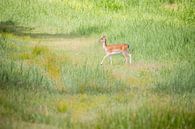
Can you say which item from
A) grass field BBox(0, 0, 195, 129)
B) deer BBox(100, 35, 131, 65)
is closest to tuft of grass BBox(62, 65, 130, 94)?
grass field BBox(0, 0, 195, 129)

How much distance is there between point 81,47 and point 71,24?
0.29m

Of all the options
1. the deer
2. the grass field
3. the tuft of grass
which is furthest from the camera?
the deer

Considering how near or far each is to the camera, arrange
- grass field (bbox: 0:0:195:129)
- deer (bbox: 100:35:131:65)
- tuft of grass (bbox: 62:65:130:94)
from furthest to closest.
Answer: deer (bbox: 100:35:131:65) < tuft of grass (bbox: 62:65:130:94) < grass field (bbox: 0:0:195:129)

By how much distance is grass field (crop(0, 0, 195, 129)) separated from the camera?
4438 millimetres

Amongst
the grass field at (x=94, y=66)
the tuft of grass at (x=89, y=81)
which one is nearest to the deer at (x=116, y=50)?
the grass field at (x=94, y=66)

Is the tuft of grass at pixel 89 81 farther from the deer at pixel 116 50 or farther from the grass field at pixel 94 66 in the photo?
the deer at pixel 116 50

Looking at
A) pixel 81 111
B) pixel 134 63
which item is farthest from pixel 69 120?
pixel 134 63

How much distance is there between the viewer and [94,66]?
476 centimetres

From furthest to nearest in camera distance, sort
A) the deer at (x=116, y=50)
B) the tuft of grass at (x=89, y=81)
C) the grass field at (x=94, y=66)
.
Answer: the deer at (x=116, y=50)
the tuft of grass at (x=89, y=81)
the grass field at (x=94, y=66)

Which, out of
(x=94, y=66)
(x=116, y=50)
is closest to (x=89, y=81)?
(x=94, y=66)

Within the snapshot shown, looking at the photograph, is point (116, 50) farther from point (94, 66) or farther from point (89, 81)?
point (89, 81)

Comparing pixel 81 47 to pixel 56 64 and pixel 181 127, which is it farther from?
pixel 181 127

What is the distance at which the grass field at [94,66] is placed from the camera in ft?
14.6

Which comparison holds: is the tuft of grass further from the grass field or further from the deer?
the deer
